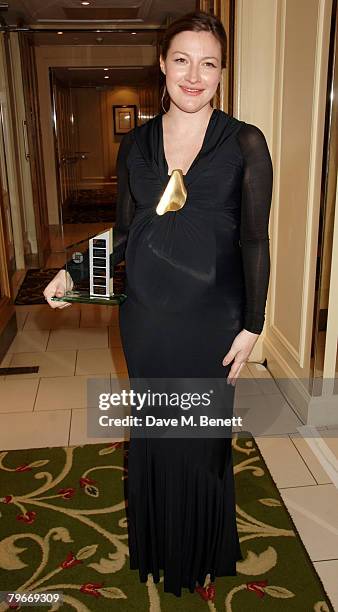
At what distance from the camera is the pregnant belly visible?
5.04 ft

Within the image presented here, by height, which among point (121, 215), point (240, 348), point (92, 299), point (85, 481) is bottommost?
point (85, 481)

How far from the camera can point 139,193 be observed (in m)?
1.59

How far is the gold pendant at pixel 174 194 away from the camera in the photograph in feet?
4.95

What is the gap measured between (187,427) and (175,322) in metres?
0.35

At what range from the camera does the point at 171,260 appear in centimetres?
154

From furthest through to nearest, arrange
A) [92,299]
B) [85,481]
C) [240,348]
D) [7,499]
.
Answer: [85,481]
[7,499]
[240,348]
[92,299]

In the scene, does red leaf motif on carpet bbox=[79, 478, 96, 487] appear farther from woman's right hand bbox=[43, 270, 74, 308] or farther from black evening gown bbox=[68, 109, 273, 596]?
woman's right hand bbox=[43, 270, 74, 308]

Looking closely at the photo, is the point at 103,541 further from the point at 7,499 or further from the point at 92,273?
the point at 92,273

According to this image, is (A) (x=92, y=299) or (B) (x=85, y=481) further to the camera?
(B) (x=85, y=481)

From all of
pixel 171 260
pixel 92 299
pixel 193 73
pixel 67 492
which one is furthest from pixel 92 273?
pixel 67 492

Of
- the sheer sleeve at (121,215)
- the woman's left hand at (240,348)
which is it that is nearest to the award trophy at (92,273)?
the sheer sleeve at (121,215)

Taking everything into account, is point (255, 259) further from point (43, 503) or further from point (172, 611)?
point (43, 503)

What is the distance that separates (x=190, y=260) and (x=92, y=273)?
278 mm

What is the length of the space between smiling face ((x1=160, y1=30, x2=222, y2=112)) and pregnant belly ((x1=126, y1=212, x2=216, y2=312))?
1.00ft
